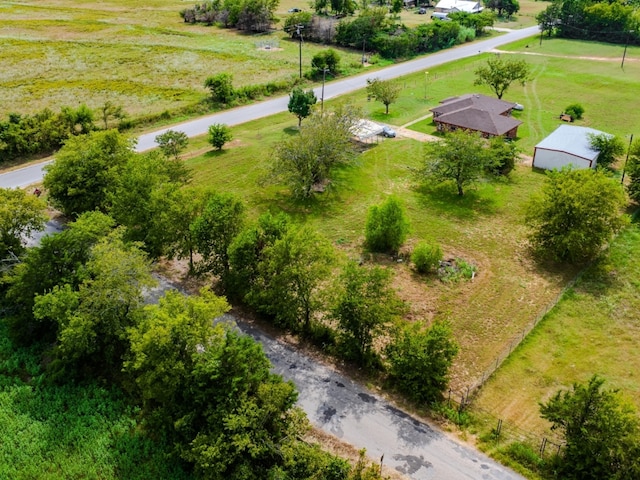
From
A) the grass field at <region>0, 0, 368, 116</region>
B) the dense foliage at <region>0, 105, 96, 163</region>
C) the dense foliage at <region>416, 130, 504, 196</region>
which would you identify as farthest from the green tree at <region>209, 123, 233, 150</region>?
the dense foliage at <region>416, 130, 504, 196</region>

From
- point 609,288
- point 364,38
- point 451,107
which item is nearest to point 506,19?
point 364,38

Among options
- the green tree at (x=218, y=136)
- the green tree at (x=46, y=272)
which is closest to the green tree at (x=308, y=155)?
the green tree at (x=218, y=136)

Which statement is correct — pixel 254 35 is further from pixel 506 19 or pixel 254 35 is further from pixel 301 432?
pixel 301 432

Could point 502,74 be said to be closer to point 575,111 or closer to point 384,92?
point 575,111

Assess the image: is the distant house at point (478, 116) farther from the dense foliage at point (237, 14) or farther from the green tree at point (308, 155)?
the dense foliage at point (237, 14)

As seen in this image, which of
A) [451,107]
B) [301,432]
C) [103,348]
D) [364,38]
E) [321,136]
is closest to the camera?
[301,432]
